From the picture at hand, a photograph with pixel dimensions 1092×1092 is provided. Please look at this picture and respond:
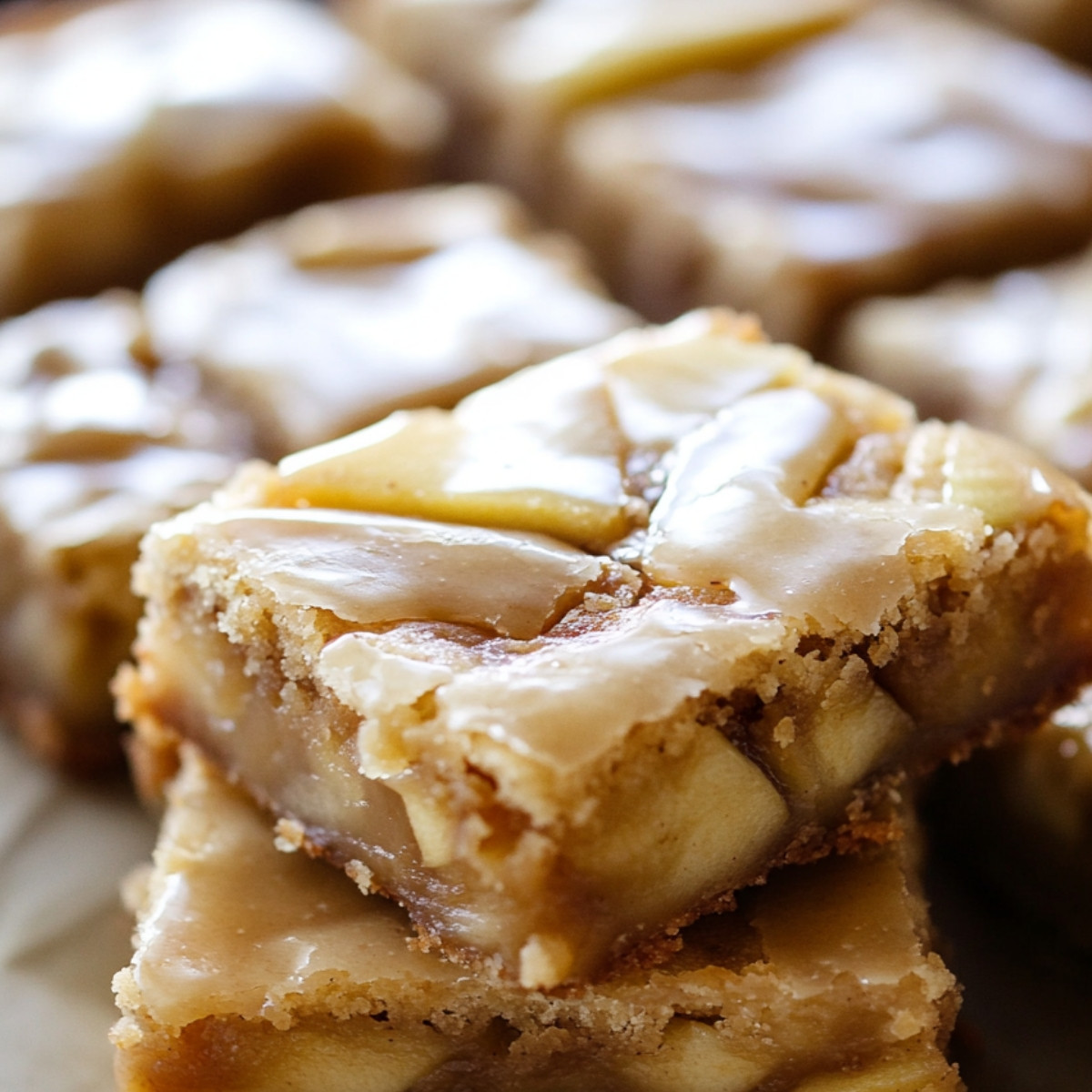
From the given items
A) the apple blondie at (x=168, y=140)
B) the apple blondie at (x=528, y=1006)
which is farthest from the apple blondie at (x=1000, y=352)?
the apple blondie at (x=168, y=140)

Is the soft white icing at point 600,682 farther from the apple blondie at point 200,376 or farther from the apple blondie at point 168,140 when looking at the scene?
the apple blondie at point 168,140

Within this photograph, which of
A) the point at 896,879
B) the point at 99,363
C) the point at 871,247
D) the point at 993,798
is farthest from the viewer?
the point at 871,247

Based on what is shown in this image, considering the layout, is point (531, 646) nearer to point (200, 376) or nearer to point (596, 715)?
point (596, 715)

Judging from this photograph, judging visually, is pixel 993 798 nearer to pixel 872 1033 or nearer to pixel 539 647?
pixel 872 1033

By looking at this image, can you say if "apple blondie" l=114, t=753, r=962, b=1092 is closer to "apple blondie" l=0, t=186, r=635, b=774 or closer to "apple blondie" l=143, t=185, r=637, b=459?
"apple blondie" l=0, t=186, r=635, b=774

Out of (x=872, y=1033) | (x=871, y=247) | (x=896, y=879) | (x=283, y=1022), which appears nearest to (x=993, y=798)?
(x=896, y=879)

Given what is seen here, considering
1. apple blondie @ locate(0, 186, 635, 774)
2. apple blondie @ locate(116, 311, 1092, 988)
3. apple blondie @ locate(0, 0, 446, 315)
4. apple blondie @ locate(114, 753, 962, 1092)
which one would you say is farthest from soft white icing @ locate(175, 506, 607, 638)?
apple blondie @ locate(0, 0, 446, 315)

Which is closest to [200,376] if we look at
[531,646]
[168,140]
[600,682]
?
[168,140]
